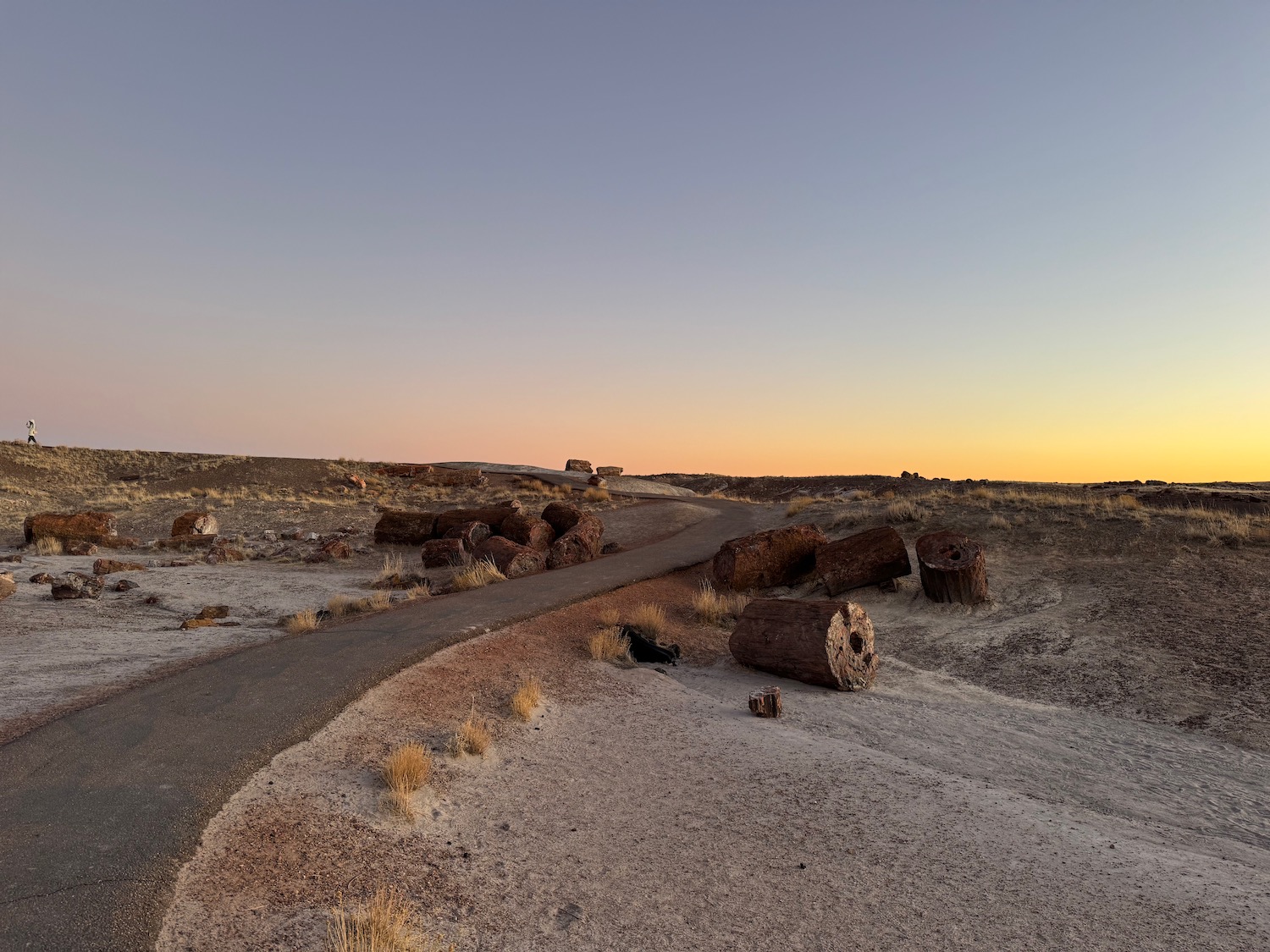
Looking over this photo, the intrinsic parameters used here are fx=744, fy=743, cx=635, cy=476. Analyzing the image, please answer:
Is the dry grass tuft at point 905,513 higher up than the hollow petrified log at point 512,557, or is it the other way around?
the dry grass tuft at point 905,513

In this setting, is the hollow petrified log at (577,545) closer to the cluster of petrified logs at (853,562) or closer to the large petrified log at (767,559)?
the cluster of petrified logs at (853,562)

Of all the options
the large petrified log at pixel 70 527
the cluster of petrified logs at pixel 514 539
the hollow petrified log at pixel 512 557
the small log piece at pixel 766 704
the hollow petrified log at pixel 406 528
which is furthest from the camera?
the hollow petrified log at pixel 406 528

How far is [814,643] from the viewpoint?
416 inches

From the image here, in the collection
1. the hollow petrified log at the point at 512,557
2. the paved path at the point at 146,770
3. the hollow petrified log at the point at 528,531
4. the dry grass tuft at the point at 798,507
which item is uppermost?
the dry grass tuft at the point at 798,507

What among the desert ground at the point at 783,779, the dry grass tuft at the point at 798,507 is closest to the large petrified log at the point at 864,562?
the desert ground at the point at 783,779

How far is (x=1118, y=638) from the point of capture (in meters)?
12.2

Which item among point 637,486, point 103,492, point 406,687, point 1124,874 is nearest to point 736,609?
point 406,687

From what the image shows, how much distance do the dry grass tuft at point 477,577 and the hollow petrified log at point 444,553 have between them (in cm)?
263

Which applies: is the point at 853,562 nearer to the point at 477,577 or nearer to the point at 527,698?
the point at 477,577

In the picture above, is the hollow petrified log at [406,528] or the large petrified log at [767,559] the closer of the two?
the large petrified log at [767,559]

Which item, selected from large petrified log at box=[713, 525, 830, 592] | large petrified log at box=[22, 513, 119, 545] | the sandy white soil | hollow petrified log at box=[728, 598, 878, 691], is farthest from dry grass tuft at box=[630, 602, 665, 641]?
large petrified log at box=[22, 513, 119, 545]

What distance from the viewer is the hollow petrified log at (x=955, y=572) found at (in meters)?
14.6

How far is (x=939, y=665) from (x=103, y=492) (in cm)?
4621

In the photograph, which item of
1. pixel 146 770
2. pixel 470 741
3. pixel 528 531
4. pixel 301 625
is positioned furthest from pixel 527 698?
pixel 528 531
